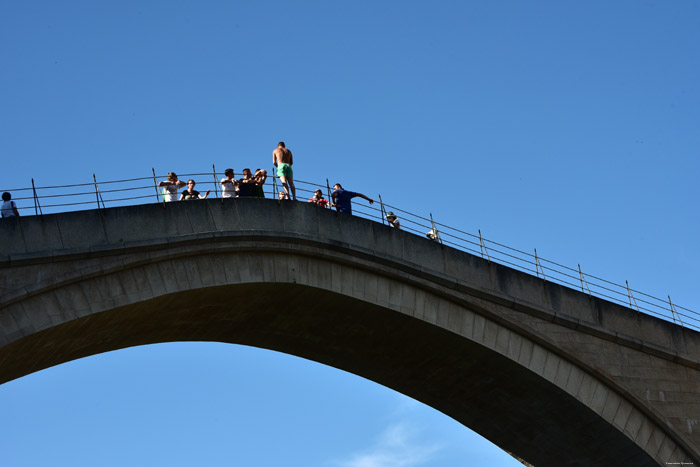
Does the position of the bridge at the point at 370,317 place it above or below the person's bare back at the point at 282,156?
below

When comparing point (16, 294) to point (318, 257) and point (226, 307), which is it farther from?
point (318, 257)

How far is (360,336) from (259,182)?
3688 mm

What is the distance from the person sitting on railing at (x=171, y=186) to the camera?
61.0 feet

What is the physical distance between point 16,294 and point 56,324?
2.54 feet

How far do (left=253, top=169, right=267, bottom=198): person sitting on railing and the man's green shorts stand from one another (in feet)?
0.90

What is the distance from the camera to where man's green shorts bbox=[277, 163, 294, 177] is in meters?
19.7

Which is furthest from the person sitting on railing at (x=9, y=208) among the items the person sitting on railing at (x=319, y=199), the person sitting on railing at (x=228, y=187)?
the person sitting on railing at (x=319, y=199)

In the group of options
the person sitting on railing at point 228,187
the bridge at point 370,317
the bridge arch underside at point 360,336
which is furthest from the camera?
the person sitting on railing at point 228,187

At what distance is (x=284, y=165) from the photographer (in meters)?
19.8

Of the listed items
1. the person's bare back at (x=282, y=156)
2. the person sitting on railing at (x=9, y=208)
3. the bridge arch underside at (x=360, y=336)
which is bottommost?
the bridge arch underside at (x=360, y=336)

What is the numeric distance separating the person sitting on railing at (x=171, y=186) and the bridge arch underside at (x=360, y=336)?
134 cm

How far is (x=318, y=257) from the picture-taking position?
19.0 meters

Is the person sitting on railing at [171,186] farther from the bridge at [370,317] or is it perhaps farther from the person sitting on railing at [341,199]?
→ the person sitting on railing at [341,199]

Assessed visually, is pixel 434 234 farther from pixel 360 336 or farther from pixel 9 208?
pixel 9 208
